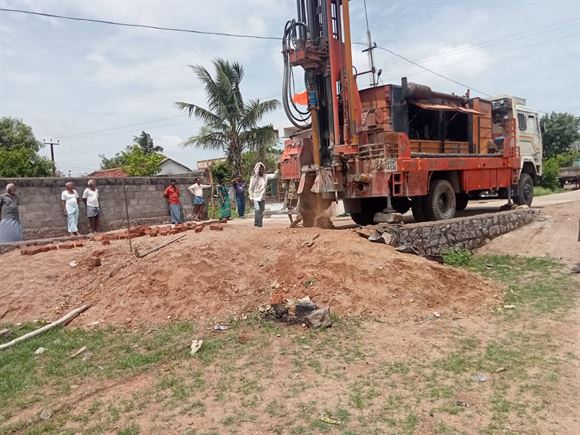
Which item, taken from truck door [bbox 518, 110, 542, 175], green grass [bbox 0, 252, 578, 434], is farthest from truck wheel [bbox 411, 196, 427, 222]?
truck door [bbox 518, 110, 542, 175]

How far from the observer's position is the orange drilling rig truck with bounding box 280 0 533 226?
27.0 feet

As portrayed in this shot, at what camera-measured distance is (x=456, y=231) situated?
8852 mm

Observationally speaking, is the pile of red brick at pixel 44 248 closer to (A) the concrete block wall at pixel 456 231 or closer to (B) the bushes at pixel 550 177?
(A) the concrete block wall at pixel 456 231

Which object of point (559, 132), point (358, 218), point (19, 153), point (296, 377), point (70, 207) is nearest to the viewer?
point (296, 377)

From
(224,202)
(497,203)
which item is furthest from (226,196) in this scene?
(497,203)

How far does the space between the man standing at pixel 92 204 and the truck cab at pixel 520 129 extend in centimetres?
993

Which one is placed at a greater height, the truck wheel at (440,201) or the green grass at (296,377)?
the truck wheel at (440,201)

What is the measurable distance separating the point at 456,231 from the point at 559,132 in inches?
1371

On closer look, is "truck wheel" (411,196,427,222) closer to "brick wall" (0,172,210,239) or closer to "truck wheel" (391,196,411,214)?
"truck wheel" (391,196,411,214)

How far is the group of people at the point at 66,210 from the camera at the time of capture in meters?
9.03

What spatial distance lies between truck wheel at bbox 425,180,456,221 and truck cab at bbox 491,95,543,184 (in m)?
3.16

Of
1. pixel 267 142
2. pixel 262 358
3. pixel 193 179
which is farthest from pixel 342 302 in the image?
pixel 267 142

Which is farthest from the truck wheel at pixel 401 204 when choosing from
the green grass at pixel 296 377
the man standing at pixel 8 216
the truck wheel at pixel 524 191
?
the man standing at pixel 8 216

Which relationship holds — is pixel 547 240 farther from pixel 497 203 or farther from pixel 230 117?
pixel 230 117
